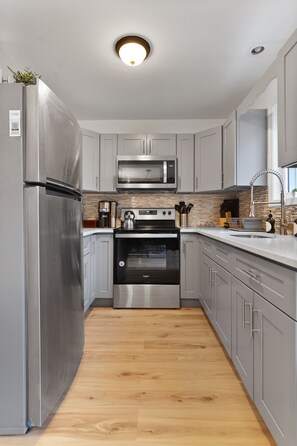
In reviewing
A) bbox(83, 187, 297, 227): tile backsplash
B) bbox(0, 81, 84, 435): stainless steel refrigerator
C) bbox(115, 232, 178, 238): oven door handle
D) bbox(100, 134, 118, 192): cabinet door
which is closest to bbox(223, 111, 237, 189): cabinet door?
bbox(83, 187, 297, 227): tile backsplash

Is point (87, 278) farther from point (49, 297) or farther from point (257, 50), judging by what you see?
point (257, 50)

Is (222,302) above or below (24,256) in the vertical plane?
below

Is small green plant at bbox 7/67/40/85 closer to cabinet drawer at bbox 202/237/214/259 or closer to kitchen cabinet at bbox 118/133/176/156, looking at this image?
cabinet drawer at bbox 202/237/214/259

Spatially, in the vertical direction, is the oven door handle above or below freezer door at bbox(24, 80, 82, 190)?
below

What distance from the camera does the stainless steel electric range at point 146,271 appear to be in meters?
2.96

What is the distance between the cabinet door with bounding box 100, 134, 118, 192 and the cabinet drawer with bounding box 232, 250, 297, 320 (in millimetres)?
2186

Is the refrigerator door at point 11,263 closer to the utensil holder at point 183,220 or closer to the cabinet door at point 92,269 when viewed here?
the cabinet door at point 92,269

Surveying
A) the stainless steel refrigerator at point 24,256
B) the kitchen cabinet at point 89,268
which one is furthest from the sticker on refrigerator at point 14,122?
the kitchen cabinet at point 89,268

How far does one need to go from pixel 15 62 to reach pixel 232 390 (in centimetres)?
299

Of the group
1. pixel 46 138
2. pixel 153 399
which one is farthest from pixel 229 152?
pixel 153 399

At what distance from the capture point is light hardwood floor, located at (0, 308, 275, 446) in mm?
1209

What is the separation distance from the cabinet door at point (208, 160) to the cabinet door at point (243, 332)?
5.87 ft

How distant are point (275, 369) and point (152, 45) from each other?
2.27m

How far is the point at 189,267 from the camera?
9.81 feet
